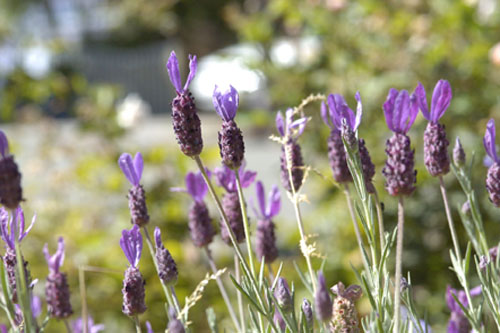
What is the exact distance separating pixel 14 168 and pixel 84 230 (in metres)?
1.67

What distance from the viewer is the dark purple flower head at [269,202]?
77 centimetres

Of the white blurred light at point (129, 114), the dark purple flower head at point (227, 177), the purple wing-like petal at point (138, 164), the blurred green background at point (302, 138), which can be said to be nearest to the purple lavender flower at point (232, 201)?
the dark purple flower head at point (227, 177)

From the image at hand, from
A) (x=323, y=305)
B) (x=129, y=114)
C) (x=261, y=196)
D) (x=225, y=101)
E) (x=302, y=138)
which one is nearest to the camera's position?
(x=323, y=305)

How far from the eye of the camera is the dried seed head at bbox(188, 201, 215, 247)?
0.74m

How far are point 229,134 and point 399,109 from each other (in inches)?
6.3

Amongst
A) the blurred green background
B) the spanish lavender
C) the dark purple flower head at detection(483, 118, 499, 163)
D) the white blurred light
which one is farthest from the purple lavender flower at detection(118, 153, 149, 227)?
the white blurred light

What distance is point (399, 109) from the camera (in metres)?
0.59

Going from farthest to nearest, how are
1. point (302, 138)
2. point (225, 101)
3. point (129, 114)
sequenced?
point (129, 114), point (302, 138), point (225, 101)

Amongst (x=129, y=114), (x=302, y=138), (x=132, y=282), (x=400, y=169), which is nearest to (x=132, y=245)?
(x=132, y=282)

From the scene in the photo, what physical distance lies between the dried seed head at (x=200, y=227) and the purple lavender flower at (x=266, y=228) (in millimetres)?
57

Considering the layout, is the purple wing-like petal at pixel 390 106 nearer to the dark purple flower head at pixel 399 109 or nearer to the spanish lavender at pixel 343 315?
the dark purple flower head at pixel 399 109

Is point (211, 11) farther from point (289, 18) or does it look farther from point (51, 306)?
point (51, 306)

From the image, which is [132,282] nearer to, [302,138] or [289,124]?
[289,124]

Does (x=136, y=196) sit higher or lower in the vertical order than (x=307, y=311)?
higher
